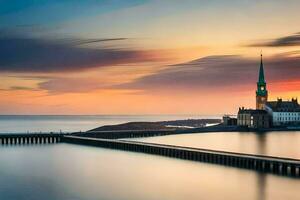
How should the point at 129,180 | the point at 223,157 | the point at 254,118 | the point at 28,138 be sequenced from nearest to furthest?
the point at 129,180 < the point at 223,157 < the point at 28,138 < the point at 254,118

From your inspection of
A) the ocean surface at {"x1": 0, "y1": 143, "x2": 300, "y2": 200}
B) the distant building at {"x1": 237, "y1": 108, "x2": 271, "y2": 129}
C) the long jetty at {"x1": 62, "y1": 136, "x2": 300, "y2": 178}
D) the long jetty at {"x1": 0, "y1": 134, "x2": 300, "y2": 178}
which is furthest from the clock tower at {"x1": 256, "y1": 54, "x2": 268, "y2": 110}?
the ocean surface at {"x1": 0, "y1": 143, "x2": 300, "y2": 200}

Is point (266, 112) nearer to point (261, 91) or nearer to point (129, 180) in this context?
point (261, 91)

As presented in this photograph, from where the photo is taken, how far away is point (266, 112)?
166m

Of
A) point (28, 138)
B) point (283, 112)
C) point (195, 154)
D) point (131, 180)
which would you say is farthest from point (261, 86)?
point (131, 180)

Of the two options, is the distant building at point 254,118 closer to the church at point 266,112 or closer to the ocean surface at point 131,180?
the church at point 266,112

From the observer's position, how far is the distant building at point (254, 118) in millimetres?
161500

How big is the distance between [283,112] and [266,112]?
321 inches

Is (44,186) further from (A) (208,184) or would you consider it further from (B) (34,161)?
(B) (34,161)

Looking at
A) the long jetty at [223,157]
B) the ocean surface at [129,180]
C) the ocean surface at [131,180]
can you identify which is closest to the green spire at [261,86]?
the long jetty at [223,157]

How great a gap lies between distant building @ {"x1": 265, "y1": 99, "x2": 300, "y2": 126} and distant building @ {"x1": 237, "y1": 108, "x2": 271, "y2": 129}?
6.51m

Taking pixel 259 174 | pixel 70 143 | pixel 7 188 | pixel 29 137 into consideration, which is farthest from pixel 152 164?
pixel 29 137

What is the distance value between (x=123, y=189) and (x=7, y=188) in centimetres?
1018

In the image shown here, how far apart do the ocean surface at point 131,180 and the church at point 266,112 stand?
90.7 m

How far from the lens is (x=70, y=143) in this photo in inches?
4092
